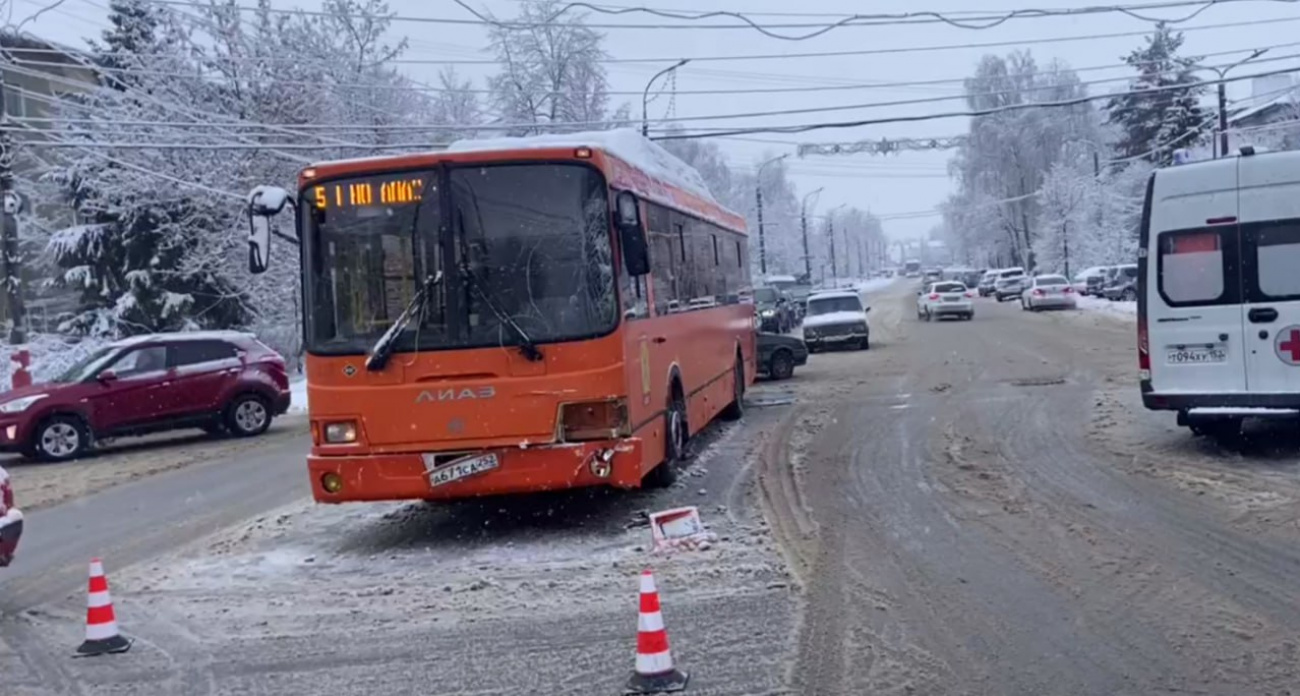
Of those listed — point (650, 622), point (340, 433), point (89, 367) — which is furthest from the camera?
point (89, 367)

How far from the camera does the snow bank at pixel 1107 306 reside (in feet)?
156

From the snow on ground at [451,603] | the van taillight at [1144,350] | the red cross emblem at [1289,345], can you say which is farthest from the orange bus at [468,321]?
the red cross emblem at [1289,345]

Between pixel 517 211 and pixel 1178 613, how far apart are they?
5282 millimetres

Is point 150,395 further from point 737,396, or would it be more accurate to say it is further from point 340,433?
point 340,433

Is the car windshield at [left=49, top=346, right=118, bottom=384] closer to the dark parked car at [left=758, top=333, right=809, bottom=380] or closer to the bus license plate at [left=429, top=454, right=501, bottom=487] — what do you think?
the bus license plate at [left=429, top=454, right=501, bottom=487]

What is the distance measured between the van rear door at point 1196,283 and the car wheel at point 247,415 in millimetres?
13988

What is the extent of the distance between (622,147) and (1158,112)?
6243 cm

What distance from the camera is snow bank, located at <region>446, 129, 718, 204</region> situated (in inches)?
390

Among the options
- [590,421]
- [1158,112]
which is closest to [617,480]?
[590,421]

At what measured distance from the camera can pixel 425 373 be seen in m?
9.55

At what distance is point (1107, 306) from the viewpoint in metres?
52.2

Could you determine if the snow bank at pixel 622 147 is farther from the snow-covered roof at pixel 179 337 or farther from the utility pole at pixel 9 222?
the utility pole at pixel 9 222

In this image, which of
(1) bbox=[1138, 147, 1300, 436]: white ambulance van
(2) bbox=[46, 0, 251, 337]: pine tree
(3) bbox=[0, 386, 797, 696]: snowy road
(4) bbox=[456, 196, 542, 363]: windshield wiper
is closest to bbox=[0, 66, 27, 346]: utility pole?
(2) bbox=[46, 0, 251, 337]: pine tree

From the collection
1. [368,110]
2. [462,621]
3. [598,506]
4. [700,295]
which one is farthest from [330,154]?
[462,621]
